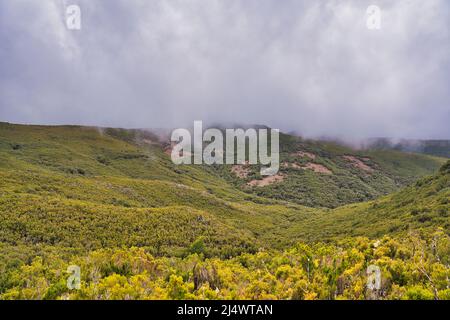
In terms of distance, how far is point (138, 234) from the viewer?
33188 mm

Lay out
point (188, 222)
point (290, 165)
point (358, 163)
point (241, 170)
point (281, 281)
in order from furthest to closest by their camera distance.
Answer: point (358, 163), point (241, 170), point (290, 165), point (188, 222), point (281, 281)

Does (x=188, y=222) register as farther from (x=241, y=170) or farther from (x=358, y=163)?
(x=358, y=163)

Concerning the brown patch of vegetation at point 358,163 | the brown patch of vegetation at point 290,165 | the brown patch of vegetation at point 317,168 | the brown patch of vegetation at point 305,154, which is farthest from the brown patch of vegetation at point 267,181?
the brown patch of vegetation at point 358,163

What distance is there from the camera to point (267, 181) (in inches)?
4727

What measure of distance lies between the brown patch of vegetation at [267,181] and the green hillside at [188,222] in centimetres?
209

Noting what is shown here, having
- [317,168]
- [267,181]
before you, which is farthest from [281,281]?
[317,168]

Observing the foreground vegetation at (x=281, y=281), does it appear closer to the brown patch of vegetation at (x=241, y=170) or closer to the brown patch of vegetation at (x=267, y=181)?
the brown patch of vegetation at (x=267, y=181)

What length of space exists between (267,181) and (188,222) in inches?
3221

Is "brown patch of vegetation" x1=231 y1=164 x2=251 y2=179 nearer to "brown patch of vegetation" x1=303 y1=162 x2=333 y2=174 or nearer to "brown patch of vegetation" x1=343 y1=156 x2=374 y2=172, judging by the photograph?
"brown patch of vegetation" x1=303 y1=162 x2=333 y2=174

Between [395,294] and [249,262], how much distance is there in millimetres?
8016

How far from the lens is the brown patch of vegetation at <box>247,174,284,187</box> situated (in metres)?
117

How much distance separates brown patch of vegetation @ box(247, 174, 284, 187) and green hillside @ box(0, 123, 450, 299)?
209cm
